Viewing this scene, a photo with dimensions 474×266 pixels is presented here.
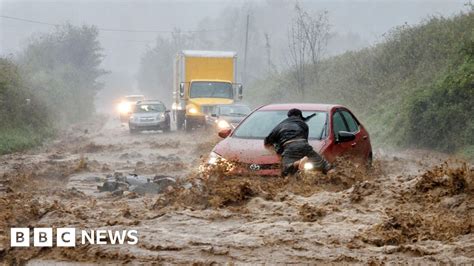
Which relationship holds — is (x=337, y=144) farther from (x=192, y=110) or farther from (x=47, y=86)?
(x=47, y=86)

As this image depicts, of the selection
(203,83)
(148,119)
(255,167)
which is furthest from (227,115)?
(255,167)

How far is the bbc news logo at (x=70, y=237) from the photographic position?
291 inches

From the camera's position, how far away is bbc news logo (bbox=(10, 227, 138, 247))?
24.3 feet

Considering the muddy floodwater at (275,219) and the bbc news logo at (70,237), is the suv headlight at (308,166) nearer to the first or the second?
the muddy floodwater at (275,219)

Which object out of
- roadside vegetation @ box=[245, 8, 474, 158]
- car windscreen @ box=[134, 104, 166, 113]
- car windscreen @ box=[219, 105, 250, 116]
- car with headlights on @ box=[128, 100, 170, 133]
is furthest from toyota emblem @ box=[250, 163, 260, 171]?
car windscreen @ box=[134, 104, 166, 113]

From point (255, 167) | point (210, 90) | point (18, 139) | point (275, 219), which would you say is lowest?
point (18, 139)

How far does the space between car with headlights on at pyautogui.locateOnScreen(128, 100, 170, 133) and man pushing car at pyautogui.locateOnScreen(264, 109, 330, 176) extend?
23.4m

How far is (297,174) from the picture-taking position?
998 centimetres

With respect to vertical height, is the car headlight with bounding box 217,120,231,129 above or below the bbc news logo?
above

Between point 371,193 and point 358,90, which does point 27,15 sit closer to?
point 358,90

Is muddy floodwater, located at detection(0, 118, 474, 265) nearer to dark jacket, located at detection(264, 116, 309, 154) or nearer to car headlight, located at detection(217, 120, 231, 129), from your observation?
dark jacket, located at detection(264, 116, 309, 154)

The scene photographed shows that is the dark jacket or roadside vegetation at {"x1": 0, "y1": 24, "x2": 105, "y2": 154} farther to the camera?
roadside vegetation at {"x1": 0, "y1": 24, "x2": 105, "y2": 154}

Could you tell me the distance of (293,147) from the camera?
10219mm

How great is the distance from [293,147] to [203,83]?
72.6ft
